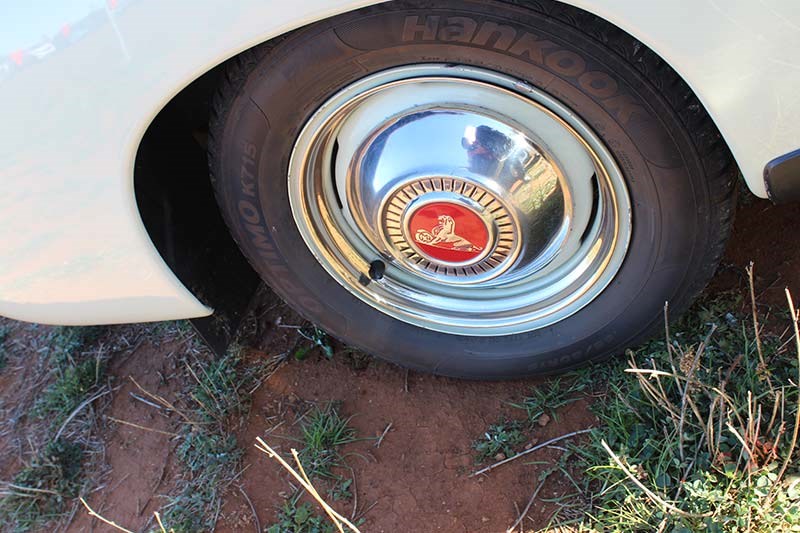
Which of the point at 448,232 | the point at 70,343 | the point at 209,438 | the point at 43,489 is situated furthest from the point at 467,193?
the point at 70,343

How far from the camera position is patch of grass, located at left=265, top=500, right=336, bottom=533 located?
195 centimetres

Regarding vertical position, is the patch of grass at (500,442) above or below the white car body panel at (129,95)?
below

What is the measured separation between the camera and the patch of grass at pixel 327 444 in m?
2.06

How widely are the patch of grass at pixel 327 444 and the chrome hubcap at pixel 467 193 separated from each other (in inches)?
16.5

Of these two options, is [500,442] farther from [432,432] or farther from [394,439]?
[394,439]

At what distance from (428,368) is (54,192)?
45.2 inches

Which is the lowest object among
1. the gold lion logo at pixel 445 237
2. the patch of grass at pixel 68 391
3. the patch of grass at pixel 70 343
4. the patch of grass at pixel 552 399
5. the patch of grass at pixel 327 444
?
the patch of grass at pixel 552 399

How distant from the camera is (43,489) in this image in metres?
2.29

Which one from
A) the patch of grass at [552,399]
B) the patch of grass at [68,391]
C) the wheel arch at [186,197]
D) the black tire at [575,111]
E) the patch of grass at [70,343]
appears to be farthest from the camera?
the patch of grass at [70,343]

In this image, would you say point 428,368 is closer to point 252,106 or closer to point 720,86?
point 252,106

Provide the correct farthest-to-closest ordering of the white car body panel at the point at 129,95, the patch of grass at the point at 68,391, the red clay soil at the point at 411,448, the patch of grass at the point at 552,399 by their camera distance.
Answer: the patch of grass at the point at 68,391 → the patch of grass at the point at 552,399 → the red clay soil at the point at 411,448 → the white car body panel at the point at 129,95

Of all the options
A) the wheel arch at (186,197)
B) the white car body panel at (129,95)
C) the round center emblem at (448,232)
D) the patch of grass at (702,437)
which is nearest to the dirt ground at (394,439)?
the patch of grass at (702,437)

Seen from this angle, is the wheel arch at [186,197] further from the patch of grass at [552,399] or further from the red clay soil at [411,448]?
the patch of grass at [552,399]

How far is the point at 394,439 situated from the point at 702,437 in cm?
89
